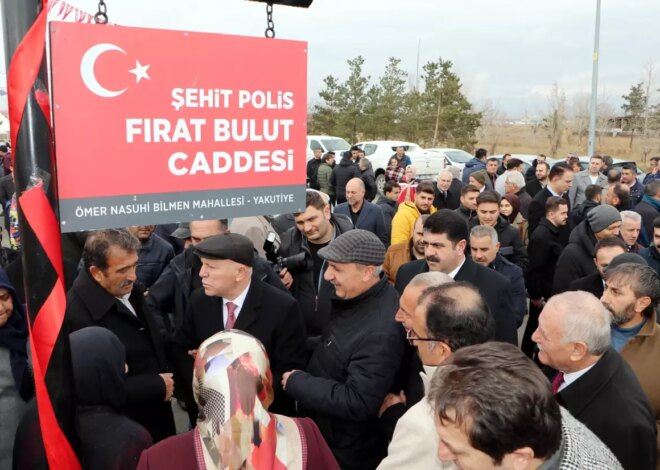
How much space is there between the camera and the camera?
4.42 meters

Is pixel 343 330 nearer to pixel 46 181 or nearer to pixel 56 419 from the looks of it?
pixel 56 419

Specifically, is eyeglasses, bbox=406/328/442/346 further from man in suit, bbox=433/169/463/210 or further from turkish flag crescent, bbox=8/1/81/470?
man in suit, bbox=433/169/463/210

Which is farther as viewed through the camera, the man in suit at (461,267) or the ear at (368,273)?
the man in suit at (461,267)

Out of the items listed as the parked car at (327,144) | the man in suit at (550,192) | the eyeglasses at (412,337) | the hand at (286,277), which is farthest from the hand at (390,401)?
the parked car at (327,144)

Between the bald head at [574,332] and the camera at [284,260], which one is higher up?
the bald head at [574,332]

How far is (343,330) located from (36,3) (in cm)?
185

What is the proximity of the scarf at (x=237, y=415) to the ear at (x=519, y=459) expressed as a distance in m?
0.63

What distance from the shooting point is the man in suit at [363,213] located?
263 inches

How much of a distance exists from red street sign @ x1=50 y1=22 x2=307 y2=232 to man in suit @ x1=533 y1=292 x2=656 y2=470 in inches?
47.5

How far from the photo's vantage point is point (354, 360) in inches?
105

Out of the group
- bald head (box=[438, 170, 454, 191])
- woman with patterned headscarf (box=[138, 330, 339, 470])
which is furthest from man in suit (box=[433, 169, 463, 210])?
woman with patterned headscarf (box=[138, 330, 339, 470])

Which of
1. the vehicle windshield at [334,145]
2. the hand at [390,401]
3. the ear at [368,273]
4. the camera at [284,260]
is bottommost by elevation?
the hand at [390,401]

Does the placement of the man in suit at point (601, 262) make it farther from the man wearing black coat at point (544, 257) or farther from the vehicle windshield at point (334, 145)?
the vehicle windshield at point (334, 145)

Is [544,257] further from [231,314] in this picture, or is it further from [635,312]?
[231,314]
